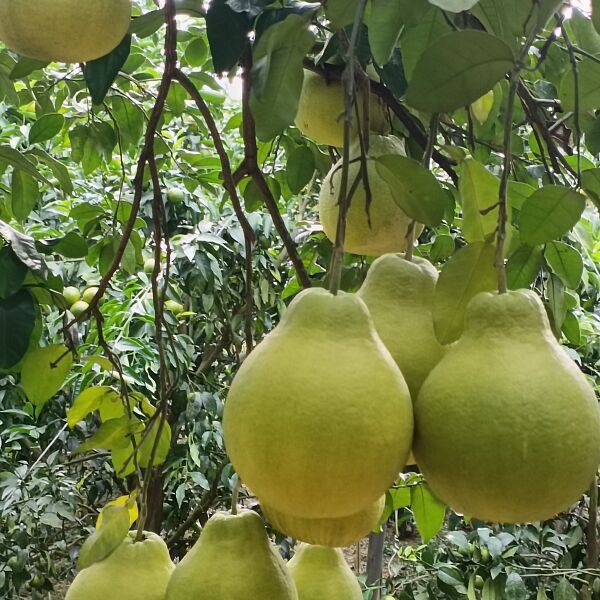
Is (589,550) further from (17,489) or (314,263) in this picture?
(17,489)

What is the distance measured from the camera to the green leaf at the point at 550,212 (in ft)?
1.96

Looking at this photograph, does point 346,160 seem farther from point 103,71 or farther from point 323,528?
point 103,71

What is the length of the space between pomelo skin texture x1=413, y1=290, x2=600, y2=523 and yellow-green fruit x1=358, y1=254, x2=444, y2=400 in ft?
0.16

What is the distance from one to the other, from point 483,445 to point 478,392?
32 millimetres

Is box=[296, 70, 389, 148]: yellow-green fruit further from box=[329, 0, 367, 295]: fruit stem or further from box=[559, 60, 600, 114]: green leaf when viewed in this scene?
box=[329, 0, 367, 295]: fruit stem

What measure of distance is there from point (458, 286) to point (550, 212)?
0.37 ft

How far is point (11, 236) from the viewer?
0.89 meters

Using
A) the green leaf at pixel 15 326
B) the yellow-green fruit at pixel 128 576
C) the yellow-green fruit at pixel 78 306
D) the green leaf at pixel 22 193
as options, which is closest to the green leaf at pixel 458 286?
the yellow-green fruit at pixel 128 576

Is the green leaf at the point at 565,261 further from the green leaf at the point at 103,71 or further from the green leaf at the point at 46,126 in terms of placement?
the green leaf at the point at 46,126

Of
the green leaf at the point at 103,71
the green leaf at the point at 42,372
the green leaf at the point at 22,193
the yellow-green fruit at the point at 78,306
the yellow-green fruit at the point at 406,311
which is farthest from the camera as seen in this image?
the yellow-green fruit at the point at 78,306

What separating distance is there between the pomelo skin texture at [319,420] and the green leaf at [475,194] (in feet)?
0.49

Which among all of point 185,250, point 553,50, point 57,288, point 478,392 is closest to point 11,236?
point 57,288

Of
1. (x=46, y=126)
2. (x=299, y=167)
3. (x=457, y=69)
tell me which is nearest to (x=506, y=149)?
(x=457, y=69)

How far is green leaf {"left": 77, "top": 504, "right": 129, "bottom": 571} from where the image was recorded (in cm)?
70
